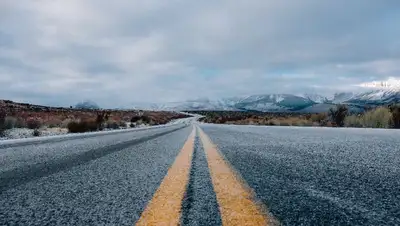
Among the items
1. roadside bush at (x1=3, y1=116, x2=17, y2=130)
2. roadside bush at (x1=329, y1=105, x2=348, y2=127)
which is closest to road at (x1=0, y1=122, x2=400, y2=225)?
roadside bush at (x1=3, y1=116, x2=17, y2=130)

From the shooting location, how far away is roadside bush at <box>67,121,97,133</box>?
17.8m

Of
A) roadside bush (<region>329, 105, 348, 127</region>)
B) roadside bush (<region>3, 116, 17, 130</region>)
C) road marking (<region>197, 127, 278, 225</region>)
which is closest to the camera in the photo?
road marking (<region>197, 127, 278, 225</region>)

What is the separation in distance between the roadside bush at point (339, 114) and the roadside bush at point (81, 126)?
44.4ft

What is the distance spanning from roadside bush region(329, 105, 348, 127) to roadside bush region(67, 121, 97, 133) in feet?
44.4

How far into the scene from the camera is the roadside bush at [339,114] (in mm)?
21903

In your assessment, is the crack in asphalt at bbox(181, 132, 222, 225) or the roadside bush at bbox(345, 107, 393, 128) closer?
the crack in asphalt at bbox(181, 132, 222, 225)

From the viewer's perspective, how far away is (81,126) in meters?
18.4

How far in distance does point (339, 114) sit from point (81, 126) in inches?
567

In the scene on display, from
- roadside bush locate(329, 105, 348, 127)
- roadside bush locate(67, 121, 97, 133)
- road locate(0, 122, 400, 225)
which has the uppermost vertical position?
roadside bush locate(329, 105, 348, 127)

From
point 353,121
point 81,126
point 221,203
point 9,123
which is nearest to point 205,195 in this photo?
point 221,203

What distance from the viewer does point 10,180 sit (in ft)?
8.52

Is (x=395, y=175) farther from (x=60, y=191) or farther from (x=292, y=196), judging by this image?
(x=60, y=191)

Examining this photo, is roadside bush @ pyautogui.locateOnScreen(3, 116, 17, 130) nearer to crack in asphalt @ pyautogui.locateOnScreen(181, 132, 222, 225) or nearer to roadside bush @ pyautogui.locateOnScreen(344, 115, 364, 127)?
crack in asphalt @ pyautogui.locateOnScreen(181, 132, 222, 225)

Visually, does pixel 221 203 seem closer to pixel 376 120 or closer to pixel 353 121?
pixel 376 120
